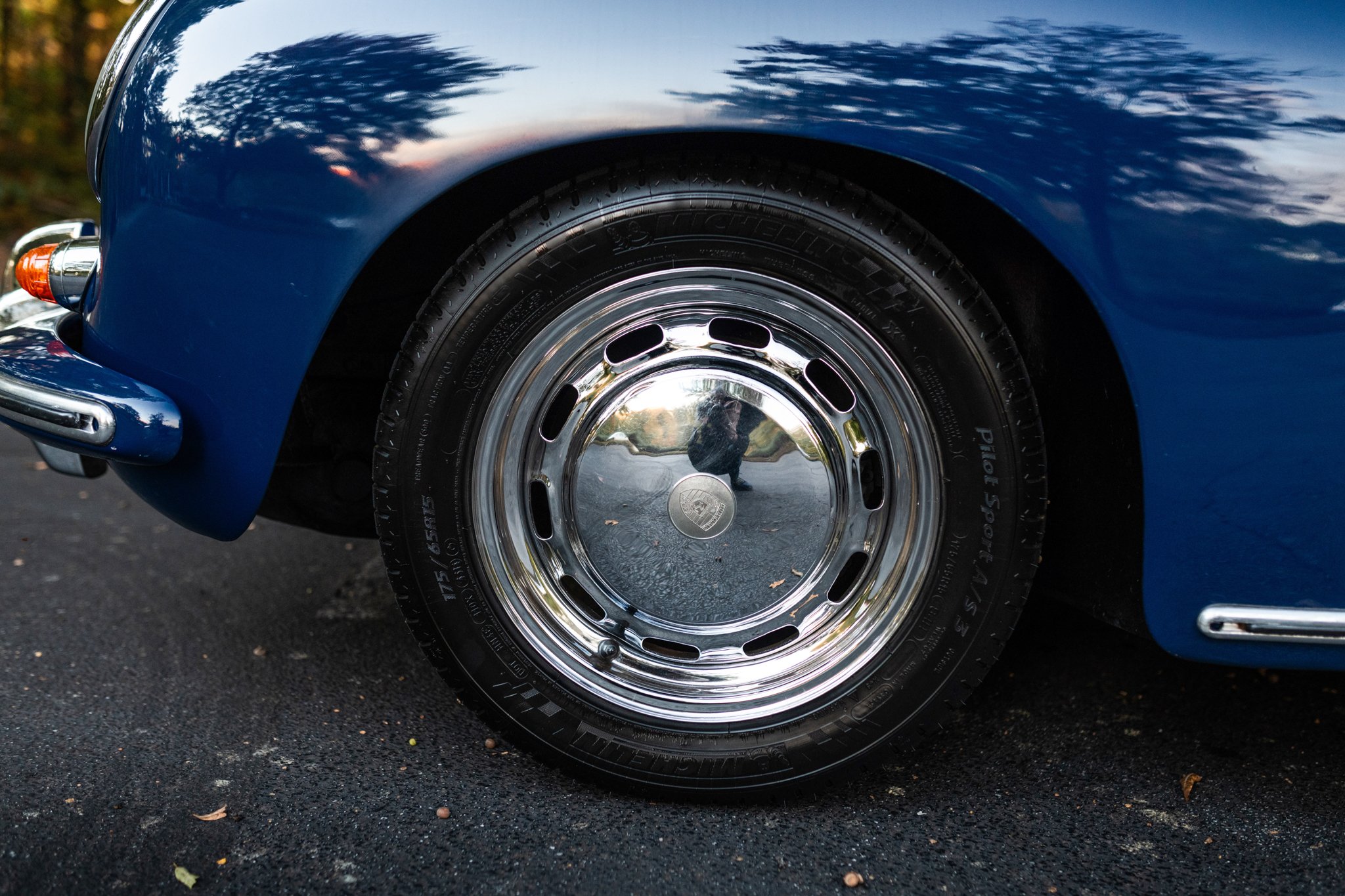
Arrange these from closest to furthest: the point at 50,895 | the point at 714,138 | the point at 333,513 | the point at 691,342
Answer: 1. the point at 50,895
2. the point at 714,138
3. the point at 691,342
4. the point at 333,513

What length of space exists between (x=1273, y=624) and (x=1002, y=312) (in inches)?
25.2

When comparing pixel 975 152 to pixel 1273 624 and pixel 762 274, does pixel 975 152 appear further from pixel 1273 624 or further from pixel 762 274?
pixel 1273 624

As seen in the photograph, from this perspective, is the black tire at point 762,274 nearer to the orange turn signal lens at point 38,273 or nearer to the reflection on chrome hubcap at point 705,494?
the reflection on chrome hubcap at point 705,494

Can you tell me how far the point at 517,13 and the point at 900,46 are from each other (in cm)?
56

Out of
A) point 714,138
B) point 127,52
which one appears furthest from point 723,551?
point 127,52

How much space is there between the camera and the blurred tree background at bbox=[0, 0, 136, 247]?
9148mm

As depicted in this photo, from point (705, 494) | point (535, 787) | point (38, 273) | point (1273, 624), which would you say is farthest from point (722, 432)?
point (38, 273)

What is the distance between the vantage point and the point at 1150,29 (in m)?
1.27

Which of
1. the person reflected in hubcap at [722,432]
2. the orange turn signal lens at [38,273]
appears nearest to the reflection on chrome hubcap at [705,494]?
the person reflected in hubcap at [722,432]

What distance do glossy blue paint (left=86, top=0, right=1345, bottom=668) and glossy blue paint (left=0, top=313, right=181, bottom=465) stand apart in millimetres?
92

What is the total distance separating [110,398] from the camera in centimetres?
147

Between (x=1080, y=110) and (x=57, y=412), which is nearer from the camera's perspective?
(x=1080, y=110)

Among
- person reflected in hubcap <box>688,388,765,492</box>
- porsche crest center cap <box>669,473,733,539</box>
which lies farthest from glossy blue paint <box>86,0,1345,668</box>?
porsche crest center cap <box>669,473,733,539</box>

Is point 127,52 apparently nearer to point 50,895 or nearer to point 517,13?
point 517,13
